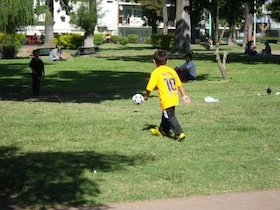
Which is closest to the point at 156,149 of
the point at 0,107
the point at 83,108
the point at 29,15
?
the point at 83,108

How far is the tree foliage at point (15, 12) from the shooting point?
52.0ft

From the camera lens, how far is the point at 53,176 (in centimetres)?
789

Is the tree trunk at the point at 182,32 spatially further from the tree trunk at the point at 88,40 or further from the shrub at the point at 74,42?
the shrub at the point at 74,42

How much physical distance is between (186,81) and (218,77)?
3213 mm

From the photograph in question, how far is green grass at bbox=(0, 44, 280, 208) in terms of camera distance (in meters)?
7.41

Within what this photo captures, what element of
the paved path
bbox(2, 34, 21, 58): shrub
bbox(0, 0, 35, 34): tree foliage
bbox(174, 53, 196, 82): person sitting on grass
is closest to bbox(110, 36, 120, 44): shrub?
bbox(2, 34, 21, 58): shrub

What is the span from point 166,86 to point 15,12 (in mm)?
7043

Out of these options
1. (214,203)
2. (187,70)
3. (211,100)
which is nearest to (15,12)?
(211,100)

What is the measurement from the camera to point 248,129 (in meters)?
11.5

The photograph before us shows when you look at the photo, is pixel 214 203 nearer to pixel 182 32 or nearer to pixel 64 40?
pixel 182 32

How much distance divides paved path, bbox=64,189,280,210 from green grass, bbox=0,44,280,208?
0.57 feet

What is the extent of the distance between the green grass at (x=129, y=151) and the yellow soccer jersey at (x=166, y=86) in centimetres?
66

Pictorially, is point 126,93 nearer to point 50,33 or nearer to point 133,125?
point 133,125

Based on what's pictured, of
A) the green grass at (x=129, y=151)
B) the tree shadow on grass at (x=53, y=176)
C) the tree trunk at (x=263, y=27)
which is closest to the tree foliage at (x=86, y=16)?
the green grass at (x=129, y=151)
